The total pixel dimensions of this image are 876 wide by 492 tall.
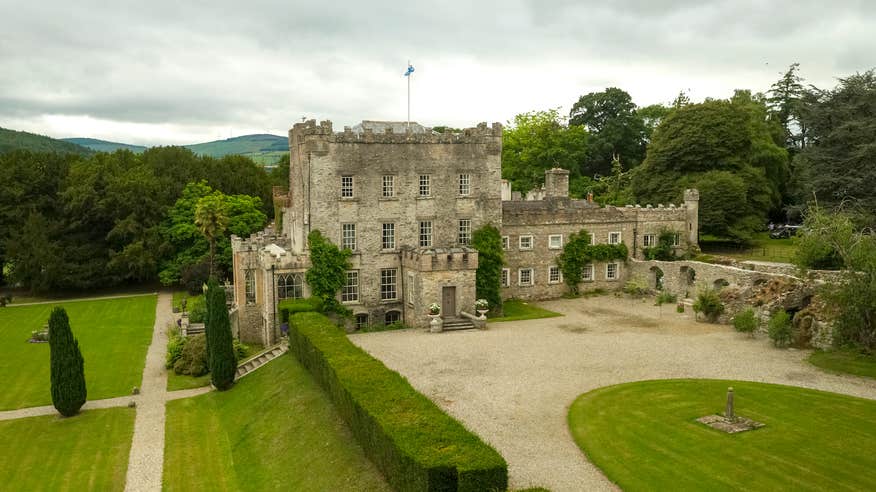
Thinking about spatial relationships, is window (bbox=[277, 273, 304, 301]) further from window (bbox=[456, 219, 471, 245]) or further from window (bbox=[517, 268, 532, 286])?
window (bbox=[517, 268, 532, 286])

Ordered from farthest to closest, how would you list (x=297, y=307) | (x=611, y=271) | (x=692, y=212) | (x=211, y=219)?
(x=211, y=219) → (x=692, y=212) → (x=611, y=271) → (x=297, y=307)

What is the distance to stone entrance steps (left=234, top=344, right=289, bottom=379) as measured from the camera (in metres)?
32.0

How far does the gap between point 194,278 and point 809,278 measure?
42.1 m

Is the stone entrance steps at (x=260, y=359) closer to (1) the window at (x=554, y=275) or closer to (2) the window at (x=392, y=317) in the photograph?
(2) the window at (x=392, y=317)

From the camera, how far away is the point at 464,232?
3856 cm

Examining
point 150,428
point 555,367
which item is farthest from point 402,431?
point 150,428

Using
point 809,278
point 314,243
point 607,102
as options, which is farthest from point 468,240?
point 607,102

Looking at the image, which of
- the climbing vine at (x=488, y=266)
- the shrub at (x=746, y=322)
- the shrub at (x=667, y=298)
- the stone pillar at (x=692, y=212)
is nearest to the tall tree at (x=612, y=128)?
the stone pillar at (x=692, y=212)

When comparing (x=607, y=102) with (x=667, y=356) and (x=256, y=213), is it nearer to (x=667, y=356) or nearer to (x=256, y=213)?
(x=256, y=213)

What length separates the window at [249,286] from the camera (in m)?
36.7

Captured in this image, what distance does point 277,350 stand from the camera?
3331cm

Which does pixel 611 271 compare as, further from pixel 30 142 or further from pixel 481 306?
pixel 30 142

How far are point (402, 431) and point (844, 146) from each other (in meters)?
37.0

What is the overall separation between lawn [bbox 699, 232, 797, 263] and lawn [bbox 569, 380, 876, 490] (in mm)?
23086
